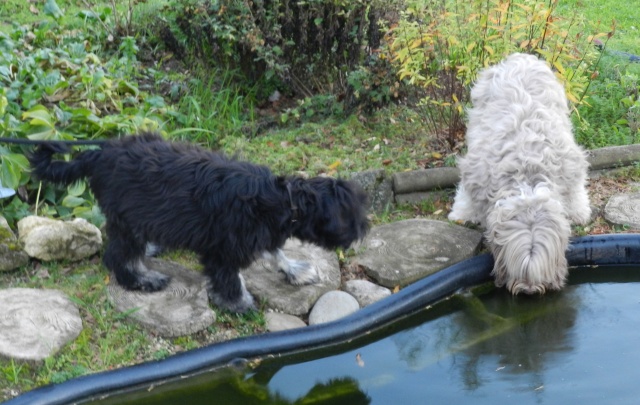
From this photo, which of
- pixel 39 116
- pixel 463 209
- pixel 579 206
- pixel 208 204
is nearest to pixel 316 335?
pixel 208 204

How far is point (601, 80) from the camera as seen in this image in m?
7.59

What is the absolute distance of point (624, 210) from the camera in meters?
5.79

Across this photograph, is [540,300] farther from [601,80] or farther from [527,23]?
[601,80]

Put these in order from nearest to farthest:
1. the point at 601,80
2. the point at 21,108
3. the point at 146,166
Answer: the point at 146,166, the point at 21,108, the point at 601,80

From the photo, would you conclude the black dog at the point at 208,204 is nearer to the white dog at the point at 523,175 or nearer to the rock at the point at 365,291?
the rock at the point at 365,291

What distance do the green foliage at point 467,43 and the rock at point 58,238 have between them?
2.67 metres

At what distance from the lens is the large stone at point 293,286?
4742mm

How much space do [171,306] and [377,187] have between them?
79.3 inches

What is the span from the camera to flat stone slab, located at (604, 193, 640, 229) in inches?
223

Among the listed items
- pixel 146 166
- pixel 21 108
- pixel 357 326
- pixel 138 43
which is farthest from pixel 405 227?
pixel 138 43

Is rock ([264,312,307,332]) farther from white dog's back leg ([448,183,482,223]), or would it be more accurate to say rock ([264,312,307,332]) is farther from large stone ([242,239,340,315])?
white dog's back leg ([448,183,482,223])

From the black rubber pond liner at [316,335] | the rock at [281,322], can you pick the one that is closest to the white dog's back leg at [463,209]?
the black rubber pond liner at [316,335]

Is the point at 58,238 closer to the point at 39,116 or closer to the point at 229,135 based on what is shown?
the point at 39,116

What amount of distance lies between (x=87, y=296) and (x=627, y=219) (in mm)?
3869
